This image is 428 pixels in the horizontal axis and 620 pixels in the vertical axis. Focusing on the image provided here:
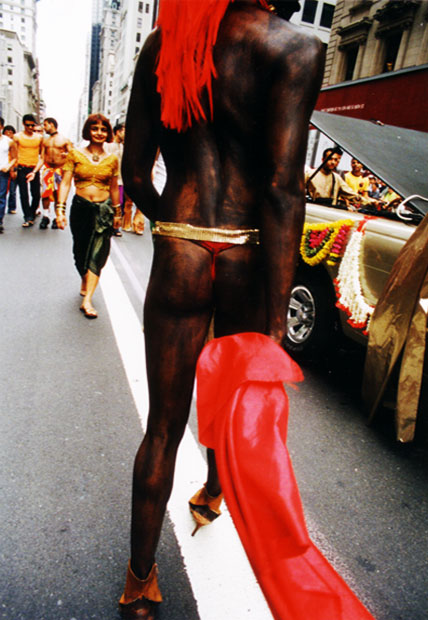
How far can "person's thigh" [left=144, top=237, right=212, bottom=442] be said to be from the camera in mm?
1455

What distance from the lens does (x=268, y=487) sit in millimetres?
1015

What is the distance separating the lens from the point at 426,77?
974cm

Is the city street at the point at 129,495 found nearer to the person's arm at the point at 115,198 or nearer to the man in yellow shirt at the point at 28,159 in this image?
the person's arm at the point at 115,198

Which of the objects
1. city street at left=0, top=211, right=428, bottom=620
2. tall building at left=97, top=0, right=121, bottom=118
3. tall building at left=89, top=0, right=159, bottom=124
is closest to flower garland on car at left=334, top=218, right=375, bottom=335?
city street at left=0, top=211, right=428, bottom=620

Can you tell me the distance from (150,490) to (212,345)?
2.11 ft

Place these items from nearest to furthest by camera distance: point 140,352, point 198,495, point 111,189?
point 198,495
point 140,352
point 111,189

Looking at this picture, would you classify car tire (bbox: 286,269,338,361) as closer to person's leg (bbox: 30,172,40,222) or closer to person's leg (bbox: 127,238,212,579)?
person's leg (bbox: 127,238,212,579)

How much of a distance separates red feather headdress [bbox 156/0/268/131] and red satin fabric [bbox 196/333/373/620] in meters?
0.71

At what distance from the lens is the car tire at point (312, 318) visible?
396 cm

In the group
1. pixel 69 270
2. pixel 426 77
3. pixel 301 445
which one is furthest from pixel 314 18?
pixel 301 445

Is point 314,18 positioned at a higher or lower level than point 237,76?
higher

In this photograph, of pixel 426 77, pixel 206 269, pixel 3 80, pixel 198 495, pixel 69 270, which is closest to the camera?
pixel 206 269

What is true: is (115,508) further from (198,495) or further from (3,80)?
(3,80)

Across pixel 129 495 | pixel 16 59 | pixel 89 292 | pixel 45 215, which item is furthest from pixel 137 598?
pixel 16 59
